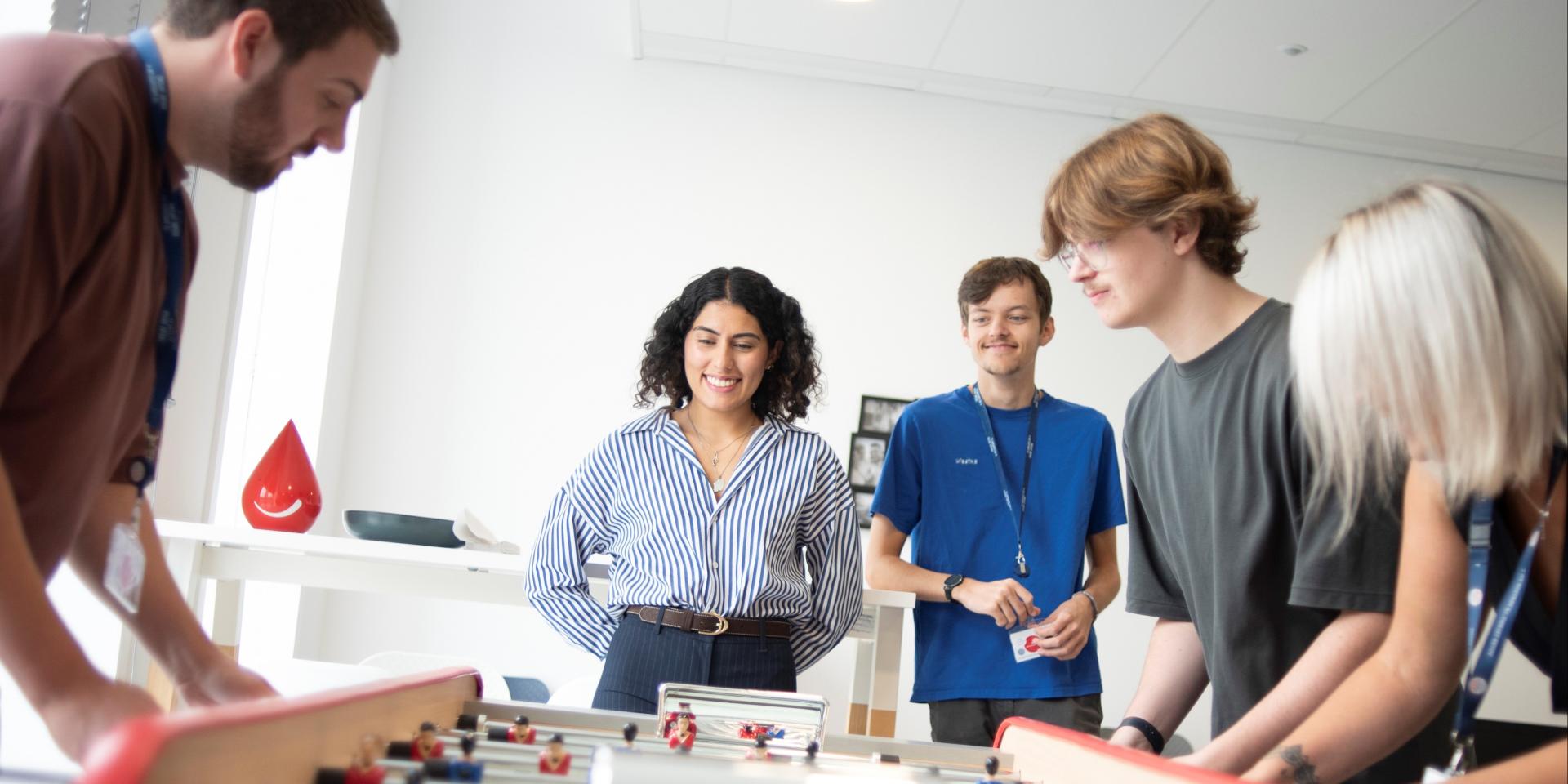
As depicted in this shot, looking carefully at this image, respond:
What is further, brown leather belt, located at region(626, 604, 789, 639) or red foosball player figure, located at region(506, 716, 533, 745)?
brown leather belt, located at region(626, 604, 789, 639)

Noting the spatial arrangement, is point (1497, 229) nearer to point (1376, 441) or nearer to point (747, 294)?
point (1376, 441)

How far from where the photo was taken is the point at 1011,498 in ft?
8.88

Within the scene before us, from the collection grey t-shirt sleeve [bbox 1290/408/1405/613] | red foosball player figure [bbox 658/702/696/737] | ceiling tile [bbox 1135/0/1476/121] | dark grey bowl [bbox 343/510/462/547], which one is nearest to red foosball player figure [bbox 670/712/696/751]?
red foosball player figure [bbox 658/702/696/737]

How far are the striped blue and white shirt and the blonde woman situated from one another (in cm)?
115

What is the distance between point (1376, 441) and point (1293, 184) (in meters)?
4.40

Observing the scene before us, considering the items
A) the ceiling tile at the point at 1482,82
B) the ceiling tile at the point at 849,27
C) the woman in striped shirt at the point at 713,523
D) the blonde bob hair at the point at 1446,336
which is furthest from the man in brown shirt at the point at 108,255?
the ceiling tile at the point at 1482,82

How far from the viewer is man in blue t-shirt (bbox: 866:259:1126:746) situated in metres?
2.55

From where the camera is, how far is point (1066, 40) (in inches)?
176

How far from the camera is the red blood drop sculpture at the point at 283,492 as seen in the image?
2.92 metres

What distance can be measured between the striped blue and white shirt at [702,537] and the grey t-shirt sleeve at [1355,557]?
1.06 m

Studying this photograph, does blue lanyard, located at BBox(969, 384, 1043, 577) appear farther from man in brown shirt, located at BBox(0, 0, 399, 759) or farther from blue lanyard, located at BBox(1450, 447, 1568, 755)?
man in brown shirt, located at BBox(0, 0, 399, 759)

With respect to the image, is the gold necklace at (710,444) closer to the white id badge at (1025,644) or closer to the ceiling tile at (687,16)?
the white id badge at (1025,644)

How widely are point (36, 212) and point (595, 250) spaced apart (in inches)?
152

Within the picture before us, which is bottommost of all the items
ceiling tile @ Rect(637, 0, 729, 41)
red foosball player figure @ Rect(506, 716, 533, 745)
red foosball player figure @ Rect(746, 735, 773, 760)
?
red foosball player figure @ Rect(746, 735, 773, 760)
